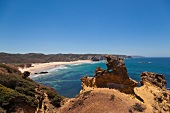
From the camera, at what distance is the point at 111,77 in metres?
19.7

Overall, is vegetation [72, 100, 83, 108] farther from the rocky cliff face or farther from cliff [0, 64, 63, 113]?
cliff [0, 64, 63, 113]

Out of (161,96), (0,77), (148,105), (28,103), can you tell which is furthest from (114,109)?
(0,77)

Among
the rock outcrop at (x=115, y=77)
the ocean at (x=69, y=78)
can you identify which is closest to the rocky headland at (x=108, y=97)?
the rock outcrop at (x=115, y=77)

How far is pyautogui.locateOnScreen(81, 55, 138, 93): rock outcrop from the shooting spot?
62.6ft

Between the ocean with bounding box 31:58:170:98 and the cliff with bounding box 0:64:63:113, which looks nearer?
the cliff with bounding box 0:64:63:113

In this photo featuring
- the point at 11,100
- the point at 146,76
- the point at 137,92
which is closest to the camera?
the point at 137,92

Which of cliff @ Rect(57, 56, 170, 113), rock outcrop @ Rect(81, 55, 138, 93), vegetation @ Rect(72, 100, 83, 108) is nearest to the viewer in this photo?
cliff @ Rect(57, 56, 170, 113)

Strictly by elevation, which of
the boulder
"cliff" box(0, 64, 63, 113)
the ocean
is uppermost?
the boulder

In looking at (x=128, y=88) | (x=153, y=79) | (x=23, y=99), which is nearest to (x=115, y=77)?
(x=128, y=88)

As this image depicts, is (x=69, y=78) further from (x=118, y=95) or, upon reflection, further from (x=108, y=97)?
(x=108, y=97)

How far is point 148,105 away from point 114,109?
10.7 feet

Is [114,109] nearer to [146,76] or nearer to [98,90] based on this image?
[98,90]

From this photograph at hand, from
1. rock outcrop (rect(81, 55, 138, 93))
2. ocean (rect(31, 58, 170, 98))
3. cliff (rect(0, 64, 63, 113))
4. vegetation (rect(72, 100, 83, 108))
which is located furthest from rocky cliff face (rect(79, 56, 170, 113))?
ocean (rect(31, 58, 170, 98))

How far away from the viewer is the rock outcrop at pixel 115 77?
19.1m
